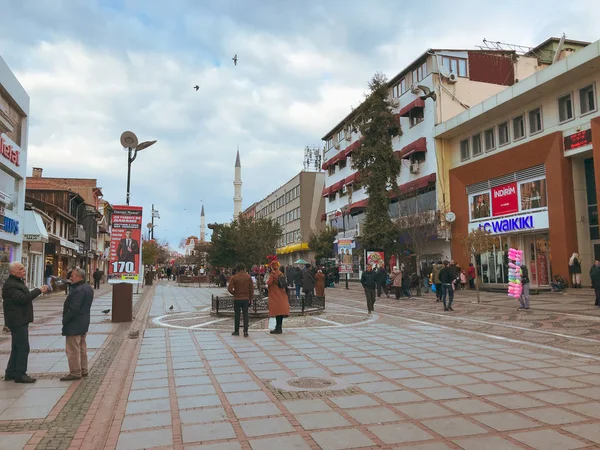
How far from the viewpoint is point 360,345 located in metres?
9.66

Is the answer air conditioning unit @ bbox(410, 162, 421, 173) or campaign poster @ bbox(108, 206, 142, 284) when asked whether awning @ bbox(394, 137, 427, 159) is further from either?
campaign poster @ bbox(108, 206, 142, 284)

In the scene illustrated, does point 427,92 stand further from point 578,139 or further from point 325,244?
point 325,244

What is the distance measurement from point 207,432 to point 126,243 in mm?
11667

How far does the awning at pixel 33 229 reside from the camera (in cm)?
2750

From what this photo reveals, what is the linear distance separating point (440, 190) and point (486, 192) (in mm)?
4372

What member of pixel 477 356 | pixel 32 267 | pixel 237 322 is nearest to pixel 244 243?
pixel 32 267

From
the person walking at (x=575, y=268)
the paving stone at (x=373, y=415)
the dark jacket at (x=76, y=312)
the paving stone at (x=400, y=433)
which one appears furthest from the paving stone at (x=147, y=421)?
the person walking at (x=575, y=268)

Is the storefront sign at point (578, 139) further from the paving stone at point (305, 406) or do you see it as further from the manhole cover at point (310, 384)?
the paving stone at point (305, 406)

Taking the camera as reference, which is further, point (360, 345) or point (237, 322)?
point (237, 322)

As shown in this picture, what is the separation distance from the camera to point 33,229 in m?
27.9

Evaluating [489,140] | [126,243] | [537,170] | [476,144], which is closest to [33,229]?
[126,243]

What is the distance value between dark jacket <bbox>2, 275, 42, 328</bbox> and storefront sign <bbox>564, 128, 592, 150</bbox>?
24.4m

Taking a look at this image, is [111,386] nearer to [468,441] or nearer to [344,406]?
[344,406]

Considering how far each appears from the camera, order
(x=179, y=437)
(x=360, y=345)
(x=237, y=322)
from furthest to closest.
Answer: (x=237, y=322), (x=360, y=345), (x=179, y=437)
